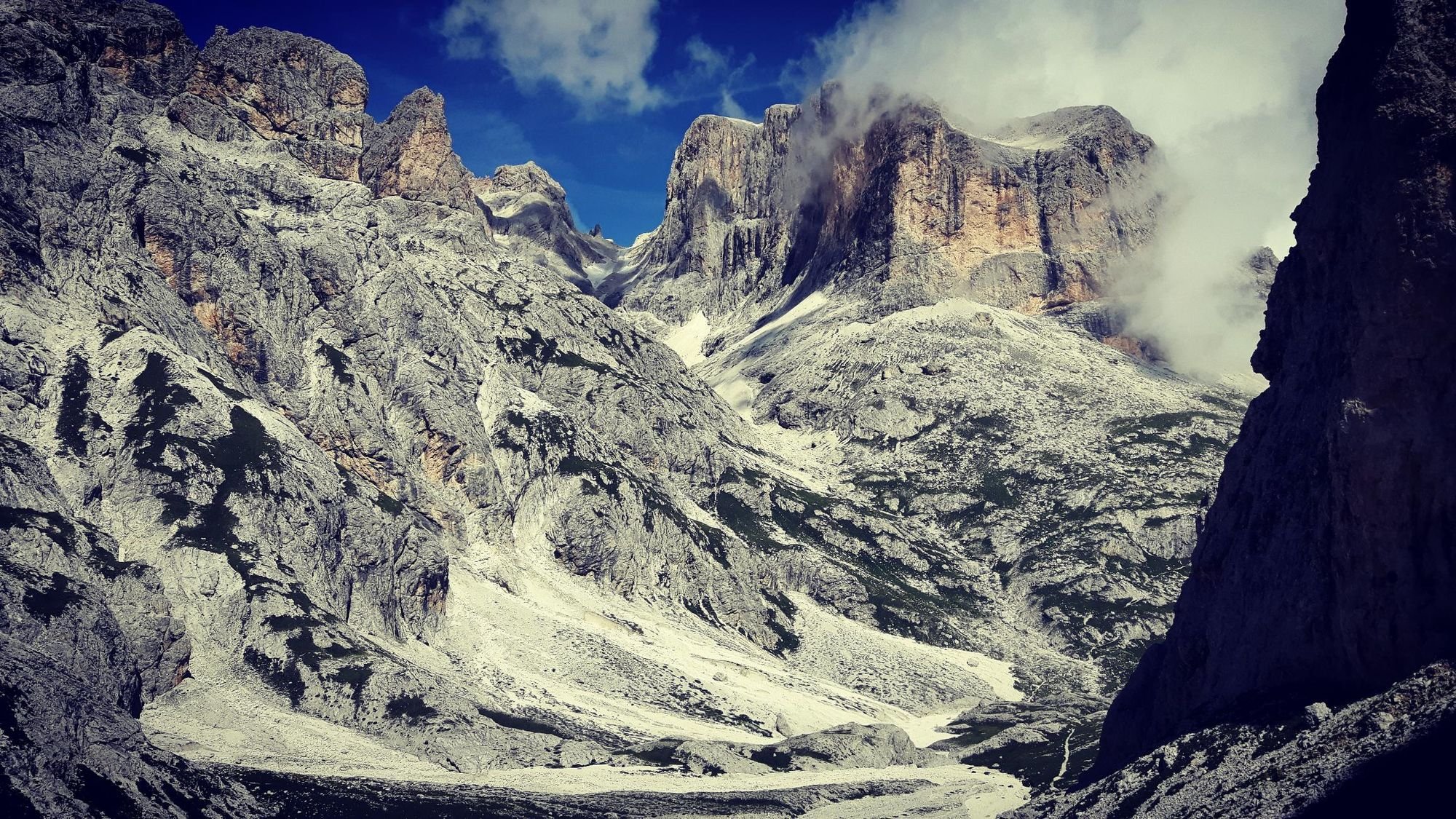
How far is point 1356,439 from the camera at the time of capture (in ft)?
282

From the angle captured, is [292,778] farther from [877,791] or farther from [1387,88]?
[1387,88]

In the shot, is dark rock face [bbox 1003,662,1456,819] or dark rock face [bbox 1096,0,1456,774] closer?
dark rock face [bbox 1003,662,1456,819]

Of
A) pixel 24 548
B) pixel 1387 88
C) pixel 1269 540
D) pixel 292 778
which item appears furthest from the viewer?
pixel 24 548

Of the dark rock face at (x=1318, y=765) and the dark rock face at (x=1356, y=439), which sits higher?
the dark rock face at (x=1356, y=439)

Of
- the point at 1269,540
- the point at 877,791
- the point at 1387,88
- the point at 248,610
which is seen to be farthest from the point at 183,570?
the point at 1387,88

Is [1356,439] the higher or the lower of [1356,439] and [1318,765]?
the higher

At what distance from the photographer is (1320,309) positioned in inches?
3981

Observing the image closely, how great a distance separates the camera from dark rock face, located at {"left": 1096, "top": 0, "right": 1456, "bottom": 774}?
82.6 m

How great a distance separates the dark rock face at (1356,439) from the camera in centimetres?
8262

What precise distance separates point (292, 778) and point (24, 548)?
44183 mm

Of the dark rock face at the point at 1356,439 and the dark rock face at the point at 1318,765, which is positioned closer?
the dark rock face at the point at 1318,765

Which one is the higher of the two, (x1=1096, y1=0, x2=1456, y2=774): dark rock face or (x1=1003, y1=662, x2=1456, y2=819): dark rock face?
(x1=1096, y1=0, x2=1456, y2=774): dark rock face

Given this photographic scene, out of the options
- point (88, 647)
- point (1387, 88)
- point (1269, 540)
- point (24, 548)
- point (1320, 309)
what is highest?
point (1387, 88)

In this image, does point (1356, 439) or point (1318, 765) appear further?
point (1356, 439)
